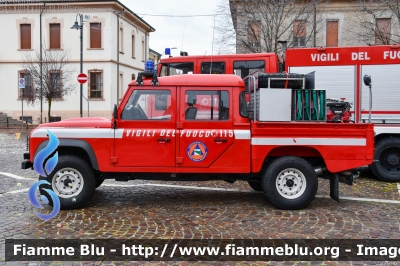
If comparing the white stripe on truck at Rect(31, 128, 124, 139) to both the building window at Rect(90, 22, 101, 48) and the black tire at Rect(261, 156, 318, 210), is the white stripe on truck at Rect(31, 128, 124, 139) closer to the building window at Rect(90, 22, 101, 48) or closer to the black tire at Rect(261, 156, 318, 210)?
the black tire at Rect(261, 156, 318, 210)

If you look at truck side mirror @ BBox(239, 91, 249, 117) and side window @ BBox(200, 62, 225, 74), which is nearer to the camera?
truck side mirror @ BBox(239, 91, 249, 117)

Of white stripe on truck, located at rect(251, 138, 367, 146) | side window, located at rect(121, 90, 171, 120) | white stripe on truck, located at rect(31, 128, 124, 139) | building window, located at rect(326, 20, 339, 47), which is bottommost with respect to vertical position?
white stripe on truck, located at rect(251, 138, 367, 146)

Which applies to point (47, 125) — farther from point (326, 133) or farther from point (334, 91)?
point (334, 91)

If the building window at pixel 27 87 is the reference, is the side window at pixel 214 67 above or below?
below

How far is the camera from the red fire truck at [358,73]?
981 centimetres

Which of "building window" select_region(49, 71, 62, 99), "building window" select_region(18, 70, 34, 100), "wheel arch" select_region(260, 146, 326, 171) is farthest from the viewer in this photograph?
"building window" select_region(18, 70, 34, 100)

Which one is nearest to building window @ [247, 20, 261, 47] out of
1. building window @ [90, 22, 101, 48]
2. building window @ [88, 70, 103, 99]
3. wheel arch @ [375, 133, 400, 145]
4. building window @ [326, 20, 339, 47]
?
building window @ [326, 20, 339, 47]

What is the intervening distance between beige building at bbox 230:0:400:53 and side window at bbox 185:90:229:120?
16.9 m

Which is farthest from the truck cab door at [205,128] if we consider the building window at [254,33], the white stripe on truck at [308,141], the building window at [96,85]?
the building window at [96,85]

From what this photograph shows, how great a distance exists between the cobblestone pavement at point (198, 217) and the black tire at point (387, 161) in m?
0.91

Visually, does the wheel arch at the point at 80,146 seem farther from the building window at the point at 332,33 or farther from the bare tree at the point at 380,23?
the building window at the point at 332,33

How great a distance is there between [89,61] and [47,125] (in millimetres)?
28441

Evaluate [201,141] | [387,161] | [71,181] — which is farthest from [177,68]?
[387,161]

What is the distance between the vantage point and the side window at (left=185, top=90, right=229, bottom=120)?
23.0 feet
